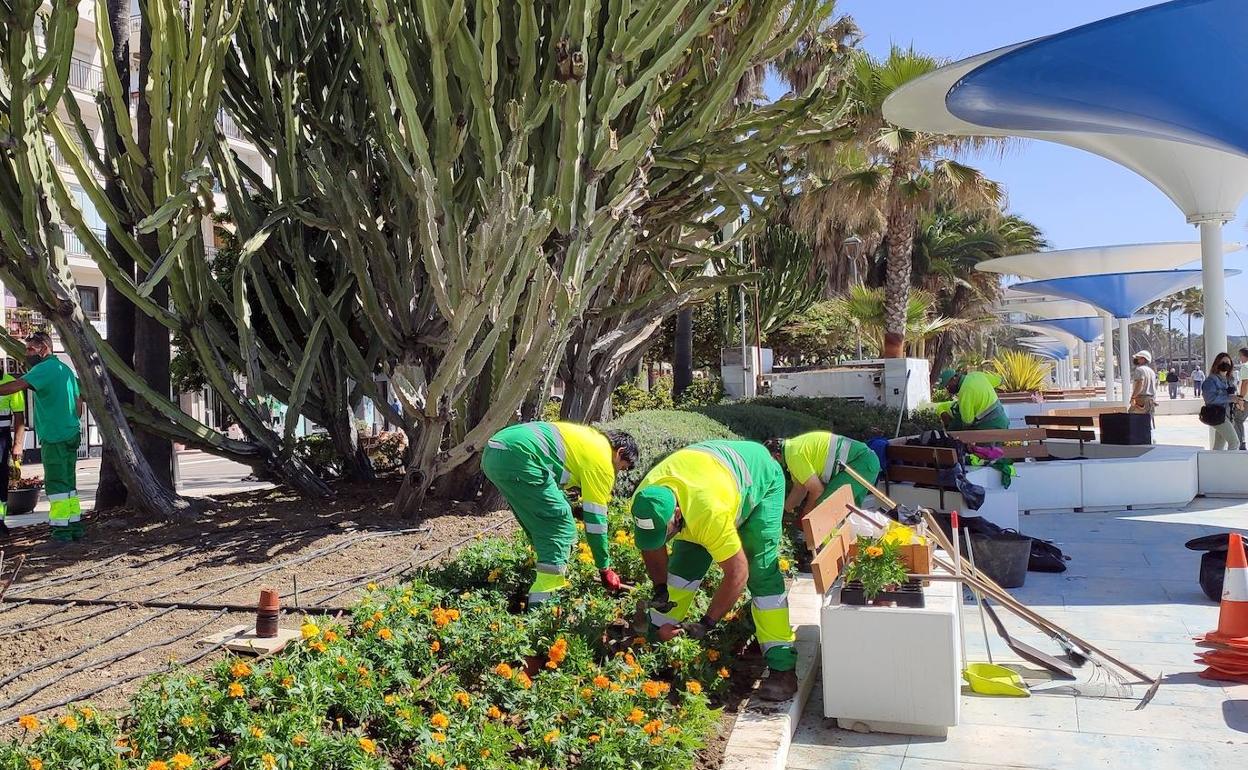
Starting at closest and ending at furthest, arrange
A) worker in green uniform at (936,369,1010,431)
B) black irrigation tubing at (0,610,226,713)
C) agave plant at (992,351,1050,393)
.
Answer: black irrigation tubing at (0,610,226,713) < worker in green uniform at (936,369,1010,431) < agave plant at (992,351,1050,393)

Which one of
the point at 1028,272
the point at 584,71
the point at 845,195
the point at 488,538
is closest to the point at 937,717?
the point at 488,538

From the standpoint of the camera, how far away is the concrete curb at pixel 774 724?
14.0 ft

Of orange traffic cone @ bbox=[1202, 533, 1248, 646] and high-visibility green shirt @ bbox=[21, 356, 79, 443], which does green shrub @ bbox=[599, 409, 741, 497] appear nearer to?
orange traffic cone @ bbox=[1202, 533, 1248, 646]

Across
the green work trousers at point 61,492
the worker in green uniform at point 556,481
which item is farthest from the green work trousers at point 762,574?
the green work trousers at point 61,492

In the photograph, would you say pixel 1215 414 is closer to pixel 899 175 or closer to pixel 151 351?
pixel 899 175

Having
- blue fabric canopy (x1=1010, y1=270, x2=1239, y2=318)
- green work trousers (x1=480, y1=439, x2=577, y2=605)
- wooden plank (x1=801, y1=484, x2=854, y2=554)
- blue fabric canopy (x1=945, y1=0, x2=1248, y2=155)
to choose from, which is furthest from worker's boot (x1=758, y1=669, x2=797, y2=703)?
blue fabric canopy (x1=1010, y1=270, x2=1239, y2=318)

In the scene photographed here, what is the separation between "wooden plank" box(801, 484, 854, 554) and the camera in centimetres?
482

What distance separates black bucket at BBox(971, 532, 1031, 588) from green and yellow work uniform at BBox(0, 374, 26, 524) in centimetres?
741

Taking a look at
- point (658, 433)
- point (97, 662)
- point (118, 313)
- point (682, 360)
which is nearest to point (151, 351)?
point (118, 313)

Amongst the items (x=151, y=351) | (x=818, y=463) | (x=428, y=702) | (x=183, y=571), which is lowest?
(x=428, y=702)

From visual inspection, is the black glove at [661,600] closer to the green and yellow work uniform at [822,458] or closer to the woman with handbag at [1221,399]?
the green and yellow work uniform at [822,458]

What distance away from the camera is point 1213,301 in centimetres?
1365

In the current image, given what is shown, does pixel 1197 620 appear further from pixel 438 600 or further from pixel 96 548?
pixel 96 548

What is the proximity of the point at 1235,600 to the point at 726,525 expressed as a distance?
10.1ft
